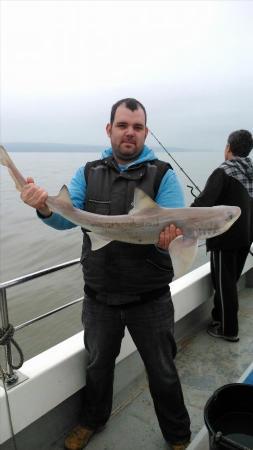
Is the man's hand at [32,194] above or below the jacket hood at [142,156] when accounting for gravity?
below

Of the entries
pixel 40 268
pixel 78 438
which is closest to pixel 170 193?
pixel 78 438

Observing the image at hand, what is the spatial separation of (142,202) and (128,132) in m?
0.56

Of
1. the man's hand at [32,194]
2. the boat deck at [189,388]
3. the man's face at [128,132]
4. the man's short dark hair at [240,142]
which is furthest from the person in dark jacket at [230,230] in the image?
the man's hand at [32,194]

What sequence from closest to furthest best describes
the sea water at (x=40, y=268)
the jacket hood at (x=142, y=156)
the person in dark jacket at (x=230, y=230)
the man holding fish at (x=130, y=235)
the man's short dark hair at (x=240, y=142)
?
the man holding fish at (x=130, y=235) < the jacket hood at (x=142, y=156) < the person in dark jacket at (x=230, y=230) < the man's short dark hair at (x=240, y=142) < the sea water at (x=40, y=268)

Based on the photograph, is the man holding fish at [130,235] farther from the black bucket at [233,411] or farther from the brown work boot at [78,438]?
the brown work boot at [78,438]

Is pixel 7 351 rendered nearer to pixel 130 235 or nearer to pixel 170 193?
pixel 130 235

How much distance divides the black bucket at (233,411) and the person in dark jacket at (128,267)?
0.34 m

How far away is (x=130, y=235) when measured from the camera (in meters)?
2.24

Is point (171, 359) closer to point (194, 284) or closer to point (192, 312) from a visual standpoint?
point (194, 284)

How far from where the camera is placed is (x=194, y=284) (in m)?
4.47

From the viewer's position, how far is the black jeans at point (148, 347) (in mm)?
2592

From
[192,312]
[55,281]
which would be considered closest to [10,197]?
[55,281]

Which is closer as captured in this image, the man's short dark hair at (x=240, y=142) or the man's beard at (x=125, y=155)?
the man's beard at (x=125, y=155)

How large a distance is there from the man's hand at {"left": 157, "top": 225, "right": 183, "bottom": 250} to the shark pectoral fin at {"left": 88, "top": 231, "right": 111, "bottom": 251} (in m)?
0.31
